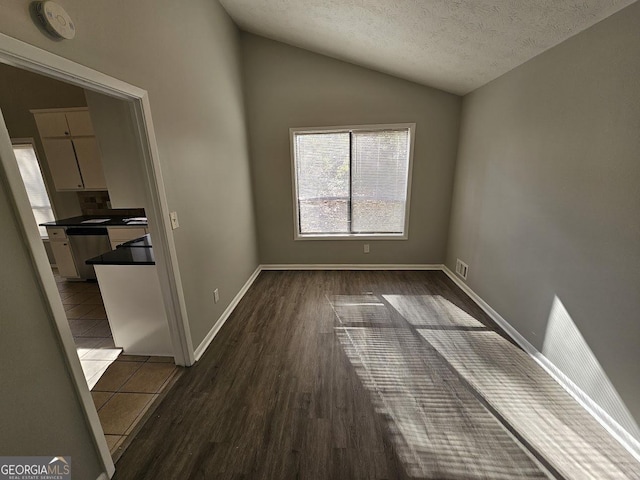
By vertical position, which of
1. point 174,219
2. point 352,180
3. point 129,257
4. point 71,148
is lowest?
point 129,257

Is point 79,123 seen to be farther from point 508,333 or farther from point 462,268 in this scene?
point 508,333

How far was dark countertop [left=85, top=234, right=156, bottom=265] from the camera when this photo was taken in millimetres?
2084

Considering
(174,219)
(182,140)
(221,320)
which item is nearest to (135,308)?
(221,320)

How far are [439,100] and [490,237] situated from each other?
74.8 inches

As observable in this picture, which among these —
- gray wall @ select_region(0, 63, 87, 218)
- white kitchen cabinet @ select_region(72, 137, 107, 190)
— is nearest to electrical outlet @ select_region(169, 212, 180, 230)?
white kitchen cabinet @ select_region(72, 137, 107, 190)

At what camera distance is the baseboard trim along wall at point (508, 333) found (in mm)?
1548

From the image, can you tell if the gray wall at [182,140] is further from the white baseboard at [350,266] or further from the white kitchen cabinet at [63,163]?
the white kitchen cabinet at [63,163]

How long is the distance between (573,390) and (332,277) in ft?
8.58

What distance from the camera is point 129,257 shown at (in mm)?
2186

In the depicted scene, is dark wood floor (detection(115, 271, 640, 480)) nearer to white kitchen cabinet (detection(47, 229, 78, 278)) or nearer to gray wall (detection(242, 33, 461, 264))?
gray wall (detection(242, 33, 461, 264))

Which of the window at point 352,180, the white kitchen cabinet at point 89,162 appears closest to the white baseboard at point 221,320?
the window at point 352,180

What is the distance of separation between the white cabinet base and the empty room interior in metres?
0.02

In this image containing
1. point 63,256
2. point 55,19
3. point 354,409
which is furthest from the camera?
point 63,256

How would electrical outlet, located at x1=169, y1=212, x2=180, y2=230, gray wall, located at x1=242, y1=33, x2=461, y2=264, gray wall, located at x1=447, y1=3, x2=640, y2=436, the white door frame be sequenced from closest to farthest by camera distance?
the white door frame
gray wall, located at x1=447, y1=3, x2=640, y2=436
electrical outlet, located at x1=169, y1=212, x2=180, y2=230
gray wall, located at x1=242, y1=33, x2=461, y2=264
